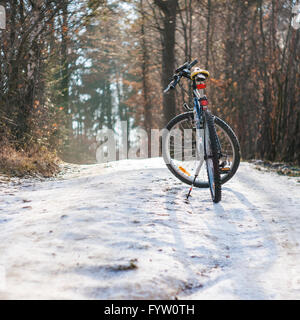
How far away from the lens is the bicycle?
3666 millimetres

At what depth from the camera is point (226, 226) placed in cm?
304

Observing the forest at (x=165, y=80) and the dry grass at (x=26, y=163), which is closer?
the dry grass at (x=26, y=163)

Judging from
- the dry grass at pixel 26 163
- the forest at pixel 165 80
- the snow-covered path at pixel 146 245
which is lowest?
the snow-covered path at pixel 146 245

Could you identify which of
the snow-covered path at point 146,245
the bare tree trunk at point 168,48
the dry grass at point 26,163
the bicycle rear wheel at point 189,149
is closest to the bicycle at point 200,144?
the bicycle rear wheel at point 189,149

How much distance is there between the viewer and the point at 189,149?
15.6 feet

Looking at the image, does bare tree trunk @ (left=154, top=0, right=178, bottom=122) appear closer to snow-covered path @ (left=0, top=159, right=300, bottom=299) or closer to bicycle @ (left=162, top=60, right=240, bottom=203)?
bicycle @ (left=162, top=60, right=240, bottom=203)

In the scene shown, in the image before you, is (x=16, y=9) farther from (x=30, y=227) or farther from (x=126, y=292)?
(x=126, y=292)

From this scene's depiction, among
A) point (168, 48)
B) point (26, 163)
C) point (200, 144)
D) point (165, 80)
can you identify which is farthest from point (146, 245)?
point (168, 48)

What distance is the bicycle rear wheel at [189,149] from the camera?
163 inches

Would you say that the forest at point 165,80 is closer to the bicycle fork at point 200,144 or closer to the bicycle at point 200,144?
the bicycle at point 200,144

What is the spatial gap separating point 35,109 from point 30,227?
5322mm

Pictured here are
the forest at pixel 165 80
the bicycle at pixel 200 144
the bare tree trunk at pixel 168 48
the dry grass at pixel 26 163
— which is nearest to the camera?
the bicycle at pixel 200 144

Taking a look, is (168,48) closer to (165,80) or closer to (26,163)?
(165,80)
